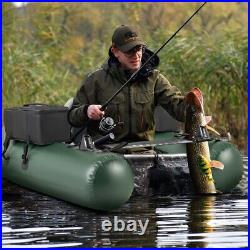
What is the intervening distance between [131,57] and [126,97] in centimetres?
36

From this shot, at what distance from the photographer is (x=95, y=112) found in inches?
289

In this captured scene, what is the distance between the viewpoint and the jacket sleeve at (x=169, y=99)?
789cm

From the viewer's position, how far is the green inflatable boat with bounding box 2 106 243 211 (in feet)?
22.9

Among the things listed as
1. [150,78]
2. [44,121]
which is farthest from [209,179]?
[44,121]

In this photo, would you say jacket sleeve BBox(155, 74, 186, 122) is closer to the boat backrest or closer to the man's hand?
the boat backrest

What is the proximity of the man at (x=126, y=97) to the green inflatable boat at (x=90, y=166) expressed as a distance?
206 millimetres

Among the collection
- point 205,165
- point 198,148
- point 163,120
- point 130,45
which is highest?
point 130,45

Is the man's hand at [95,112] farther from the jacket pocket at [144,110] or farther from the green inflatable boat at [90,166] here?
the jacket pocket at [144,110]

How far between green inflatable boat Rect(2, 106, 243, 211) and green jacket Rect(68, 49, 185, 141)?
0.20m

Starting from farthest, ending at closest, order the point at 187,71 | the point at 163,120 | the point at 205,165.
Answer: the point at 187,71 < the point at 163,120 < the point at 205,165

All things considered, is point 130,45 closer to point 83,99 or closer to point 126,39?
point 126,39

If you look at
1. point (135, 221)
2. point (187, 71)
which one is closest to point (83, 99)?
point (135, 221)

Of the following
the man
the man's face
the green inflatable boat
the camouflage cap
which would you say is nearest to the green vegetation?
the green inflatable boat

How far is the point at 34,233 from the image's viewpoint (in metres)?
6.30
